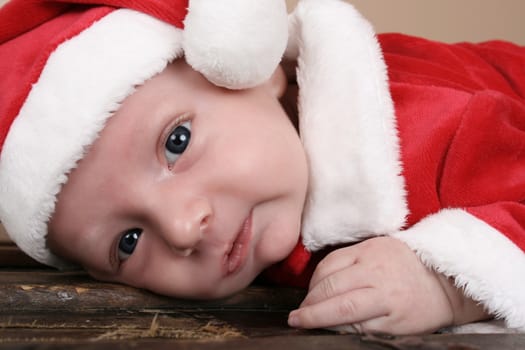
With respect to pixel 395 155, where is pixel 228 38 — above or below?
above

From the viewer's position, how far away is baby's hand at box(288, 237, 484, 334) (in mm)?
666

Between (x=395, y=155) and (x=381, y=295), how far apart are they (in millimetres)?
207

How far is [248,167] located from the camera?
771mm

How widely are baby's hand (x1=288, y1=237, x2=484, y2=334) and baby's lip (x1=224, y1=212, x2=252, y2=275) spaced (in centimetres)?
9

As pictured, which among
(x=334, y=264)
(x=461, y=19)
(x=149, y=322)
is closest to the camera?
(x=149, y=322)

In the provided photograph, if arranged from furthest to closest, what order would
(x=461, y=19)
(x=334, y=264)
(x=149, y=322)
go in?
1. (x=461, y=19)
2. (x=334, y=264)
3. (x=149, y=322)

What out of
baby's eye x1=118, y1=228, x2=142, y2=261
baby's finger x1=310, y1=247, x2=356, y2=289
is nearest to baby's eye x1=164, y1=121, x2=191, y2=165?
baby's eye x1=118, y1=228, x2=142, y2=261

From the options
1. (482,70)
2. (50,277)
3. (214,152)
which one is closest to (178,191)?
(214,152)

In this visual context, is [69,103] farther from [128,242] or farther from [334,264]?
[334,264]

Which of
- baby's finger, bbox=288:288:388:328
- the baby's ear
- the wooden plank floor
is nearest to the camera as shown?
the wooden plank floor

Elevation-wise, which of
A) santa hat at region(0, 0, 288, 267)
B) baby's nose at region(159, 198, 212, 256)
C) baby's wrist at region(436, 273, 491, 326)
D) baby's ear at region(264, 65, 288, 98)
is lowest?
baby's wrist at region(436, 273, 491, 326)

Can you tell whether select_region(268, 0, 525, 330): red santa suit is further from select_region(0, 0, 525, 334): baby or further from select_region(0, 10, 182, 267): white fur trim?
select_region(0, 10, 182, 267): white fur trim

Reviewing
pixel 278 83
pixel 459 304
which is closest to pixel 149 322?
pixel 459 304

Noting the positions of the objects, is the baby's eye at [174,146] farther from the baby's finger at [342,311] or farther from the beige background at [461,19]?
the beige background at [461,19]
